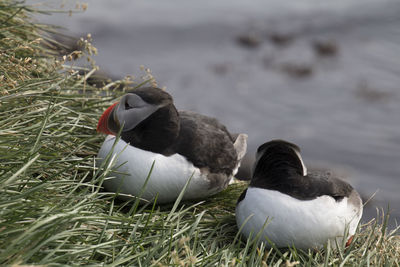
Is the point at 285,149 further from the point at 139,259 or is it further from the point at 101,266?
the point at 101,266

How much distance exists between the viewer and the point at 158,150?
458cm

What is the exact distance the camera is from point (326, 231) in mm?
4125

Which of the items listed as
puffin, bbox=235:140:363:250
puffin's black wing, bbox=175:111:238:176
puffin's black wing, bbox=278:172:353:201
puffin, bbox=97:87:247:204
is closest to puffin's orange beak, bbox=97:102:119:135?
puffin, bbox=97:87:247:204

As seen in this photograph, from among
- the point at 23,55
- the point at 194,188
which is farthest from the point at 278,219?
the point at 23,55

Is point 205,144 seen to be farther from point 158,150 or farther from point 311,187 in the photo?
point 311,187

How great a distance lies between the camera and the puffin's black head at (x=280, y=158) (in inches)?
168

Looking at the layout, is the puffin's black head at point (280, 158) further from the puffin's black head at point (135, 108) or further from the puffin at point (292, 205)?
the puffin's black head at point (135, 108)

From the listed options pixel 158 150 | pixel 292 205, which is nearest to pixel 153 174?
pixel 158 150

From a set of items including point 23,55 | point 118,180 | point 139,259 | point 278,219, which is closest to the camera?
point 139,259

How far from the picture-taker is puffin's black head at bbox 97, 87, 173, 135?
4.57 m

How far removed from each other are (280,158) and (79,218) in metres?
1.63

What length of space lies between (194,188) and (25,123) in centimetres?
129

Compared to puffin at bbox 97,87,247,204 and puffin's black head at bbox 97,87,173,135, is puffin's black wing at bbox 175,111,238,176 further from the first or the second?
puffin's black head at bbox 97,87,173,135

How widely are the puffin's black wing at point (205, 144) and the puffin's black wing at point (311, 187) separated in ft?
2.36
